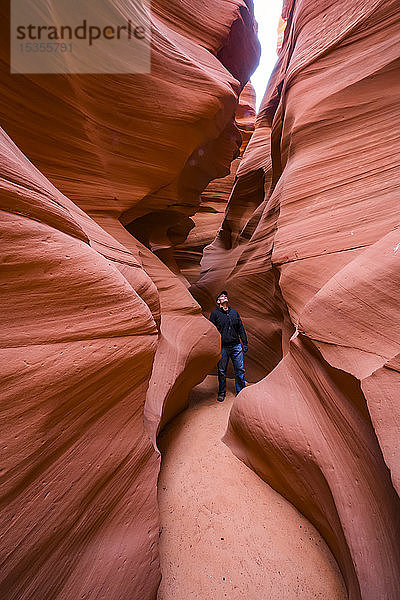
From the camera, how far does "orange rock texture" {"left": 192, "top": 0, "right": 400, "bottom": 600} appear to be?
1293 mm

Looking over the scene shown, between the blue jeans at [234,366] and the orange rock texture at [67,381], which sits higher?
the orange rock texture at [67,381]

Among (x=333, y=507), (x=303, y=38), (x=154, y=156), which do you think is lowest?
(x=333, y=507)

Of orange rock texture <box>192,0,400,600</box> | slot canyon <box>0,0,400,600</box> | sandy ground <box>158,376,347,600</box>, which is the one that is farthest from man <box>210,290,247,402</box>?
sandy ground <box>158,376,347,600</box>

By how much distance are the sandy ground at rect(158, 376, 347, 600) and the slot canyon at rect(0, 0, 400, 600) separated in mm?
12

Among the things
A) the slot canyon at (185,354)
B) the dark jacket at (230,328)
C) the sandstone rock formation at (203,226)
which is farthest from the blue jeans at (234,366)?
the sandstone rock formation at (203,226)

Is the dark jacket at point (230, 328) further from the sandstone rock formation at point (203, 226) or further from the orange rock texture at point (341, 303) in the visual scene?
the sandstone rock formation at point (203, 226)

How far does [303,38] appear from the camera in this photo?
12.0ft

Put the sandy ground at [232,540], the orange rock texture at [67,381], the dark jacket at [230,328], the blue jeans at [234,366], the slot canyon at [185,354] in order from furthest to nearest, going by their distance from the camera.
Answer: the dark jacket at [230,328] < the blue jeans at [234,366] < the sandy ground at [232,540] < the slot canyon at [185,354] < the orange rock texture at [67,381]

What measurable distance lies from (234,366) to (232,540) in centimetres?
260

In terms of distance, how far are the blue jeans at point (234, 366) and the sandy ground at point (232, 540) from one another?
167 cm

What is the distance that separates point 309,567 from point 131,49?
486 centimetres

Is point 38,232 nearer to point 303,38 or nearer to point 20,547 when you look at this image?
point 20,547

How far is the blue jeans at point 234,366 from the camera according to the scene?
13.4ft

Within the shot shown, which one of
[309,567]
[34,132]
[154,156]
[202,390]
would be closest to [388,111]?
[154,156]
